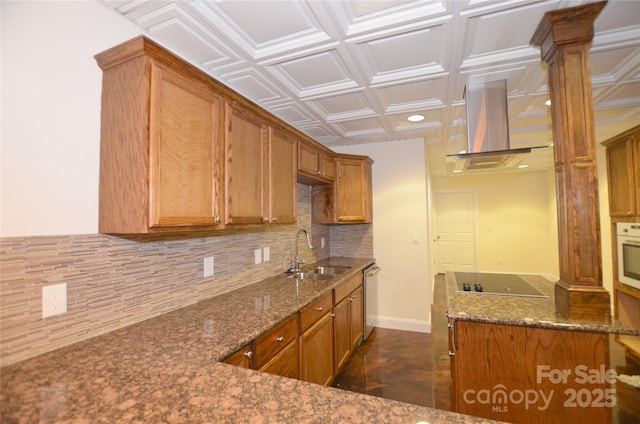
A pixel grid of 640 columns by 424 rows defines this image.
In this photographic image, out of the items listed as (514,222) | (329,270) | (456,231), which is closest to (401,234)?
(329,270)

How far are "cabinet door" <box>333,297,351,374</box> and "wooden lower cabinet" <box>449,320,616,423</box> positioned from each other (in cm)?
102

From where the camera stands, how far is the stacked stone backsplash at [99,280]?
1.08m

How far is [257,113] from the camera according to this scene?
6.63ft

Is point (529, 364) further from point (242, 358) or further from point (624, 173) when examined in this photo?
point (624, 173)

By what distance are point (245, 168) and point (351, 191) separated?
1.85 metres

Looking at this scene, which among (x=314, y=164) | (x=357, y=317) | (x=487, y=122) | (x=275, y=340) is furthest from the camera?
(x=357, y=317)

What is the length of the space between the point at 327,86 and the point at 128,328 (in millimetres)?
2029

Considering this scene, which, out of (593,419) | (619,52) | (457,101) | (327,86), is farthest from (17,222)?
(619,52)

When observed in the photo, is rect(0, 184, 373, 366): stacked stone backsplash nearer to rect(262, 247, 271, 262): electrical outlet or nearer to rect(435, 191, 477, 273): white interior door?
rect(262, 247, 271, 262): electrical outlet

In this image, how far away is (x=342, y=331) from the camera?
8.51 feet

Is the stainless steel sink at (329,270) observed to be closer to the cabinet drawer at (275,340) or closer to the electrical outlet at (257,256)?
the electrical outlet at (257,256)

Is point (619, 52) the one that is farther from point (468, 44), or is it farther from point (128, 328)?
point (128, 328)

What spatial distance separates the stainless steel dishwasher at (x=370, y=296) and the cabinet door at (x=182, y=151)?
216 centimetres

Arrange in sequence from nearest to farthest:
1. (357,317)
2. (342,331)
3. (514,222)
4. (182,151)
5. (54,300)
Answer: (54,300) < (182,151) < (342,331) < (357,317) < (514,222)
